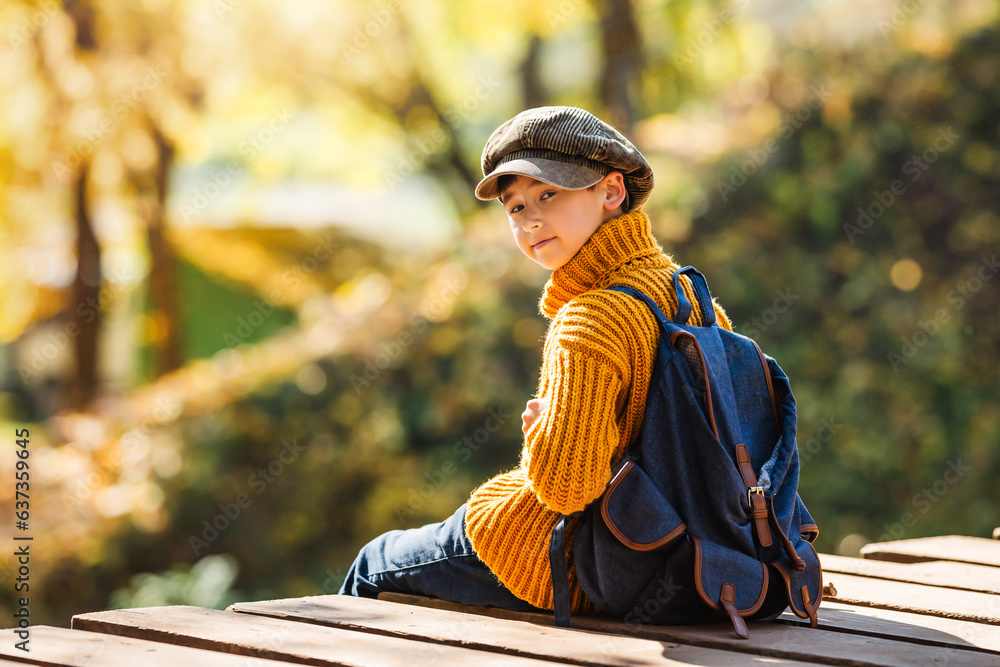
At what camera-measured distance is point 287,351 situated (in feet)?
22.2

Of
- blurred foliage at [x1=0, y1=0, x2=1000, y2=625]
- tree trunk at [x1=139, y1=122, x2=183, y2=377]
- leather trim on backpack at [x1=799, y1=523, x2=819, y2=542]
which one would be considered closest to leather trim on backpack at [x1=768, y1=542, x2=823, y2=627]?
leather trim on backpack at [x1=799, y1=523, x2=819, y2=542]

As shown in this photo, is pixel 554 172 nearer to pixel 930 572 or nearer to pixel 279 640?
pixel 279 640

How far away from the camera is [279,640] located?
1.91m

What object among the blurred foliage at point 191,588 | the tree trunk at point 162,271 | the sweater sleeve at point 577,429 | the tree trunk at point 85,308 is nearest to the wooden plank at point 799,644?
the sweater sleeve at point 577,429

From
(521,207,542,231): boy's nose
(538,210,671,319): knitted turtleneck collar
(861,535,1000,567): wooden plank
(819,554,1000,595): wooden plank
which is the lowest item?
(819,554,1000,595): wooden plank

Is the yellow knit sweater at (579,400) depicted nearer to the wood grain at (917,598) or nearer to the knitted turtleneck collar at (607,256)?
the knitted turtleneck collar at (607,256)

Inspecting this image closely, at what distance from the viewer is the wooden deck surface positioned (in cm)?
180

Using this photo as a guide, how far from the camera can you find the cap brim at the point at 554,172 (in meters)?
2.09

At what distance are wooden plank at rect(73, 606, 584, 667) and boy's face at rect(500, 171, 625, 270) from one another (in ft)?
2.74

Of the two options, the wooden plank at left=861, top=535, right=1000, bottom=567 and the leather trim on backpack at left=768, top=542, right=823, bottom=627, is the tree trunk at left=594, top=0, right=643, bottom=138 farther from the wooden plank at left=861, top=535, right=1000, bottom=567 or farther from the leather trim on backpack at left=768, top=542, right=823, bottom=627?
the leather trim on backpack at left=768, top=542, right=823, bottom=627

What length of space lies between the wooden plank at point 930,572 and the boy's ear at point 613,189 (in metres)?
1.35

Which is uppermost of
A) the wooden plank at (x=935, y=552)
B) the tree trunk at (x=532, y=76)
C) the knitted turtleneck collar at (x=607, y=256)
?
the tree trunk at (x=532, y=76)

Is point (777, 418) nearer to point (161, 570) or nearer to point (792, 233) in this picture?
point (792, 233)

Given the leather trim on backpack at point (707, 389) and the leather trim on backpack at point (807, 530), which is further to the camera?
the leather trim on backpack at point (807, 530)
